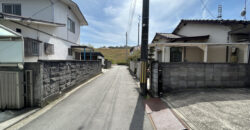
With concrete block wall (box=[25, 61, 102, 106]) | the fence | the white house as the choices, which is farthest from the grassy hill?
the fence

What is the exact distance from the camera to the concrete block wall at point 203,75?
4.95m

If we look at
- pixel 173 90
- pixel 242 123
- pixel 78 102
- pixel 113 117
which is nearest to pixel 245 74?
pixel 173 90

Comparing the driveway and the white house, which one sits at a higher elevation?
the white house

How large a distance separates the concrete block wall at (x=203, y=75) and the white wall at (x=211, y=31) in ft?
18.8

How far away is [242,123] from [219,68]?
3.34m

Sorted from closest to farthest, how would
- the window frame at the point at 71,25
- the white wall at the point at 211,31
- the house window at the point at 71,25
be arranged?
the white wall at the point at 211,31
the window frame at the point at 71,25
the house window at the point at 71,25

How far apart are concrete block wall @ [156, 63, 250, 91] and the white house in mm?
7545

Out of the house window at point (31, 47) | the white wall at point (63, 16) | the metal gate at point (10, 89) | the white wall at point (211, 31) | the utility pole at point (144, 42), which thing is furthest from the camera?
the white wall at point (211, 31)

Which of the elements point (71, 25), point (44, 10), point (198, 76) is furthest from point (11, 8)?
point (198, 76)

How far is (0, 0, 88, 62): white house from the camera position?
6113mm

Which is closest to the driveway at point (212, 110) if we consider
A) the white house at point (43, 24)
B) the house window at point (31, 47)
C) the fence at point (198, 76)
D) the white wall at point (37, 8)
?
the fence at point (198, 76)

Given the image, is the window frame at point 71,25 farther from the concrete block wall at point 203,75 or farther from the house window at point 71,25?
the concrete block wall at point 203,75

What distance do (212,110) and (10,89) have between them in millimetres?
6050

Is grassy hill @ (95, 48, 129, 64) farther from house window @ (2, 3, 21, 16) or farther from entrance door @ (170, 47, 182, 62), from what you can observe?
house window @ (2, 3, 21, 16)
